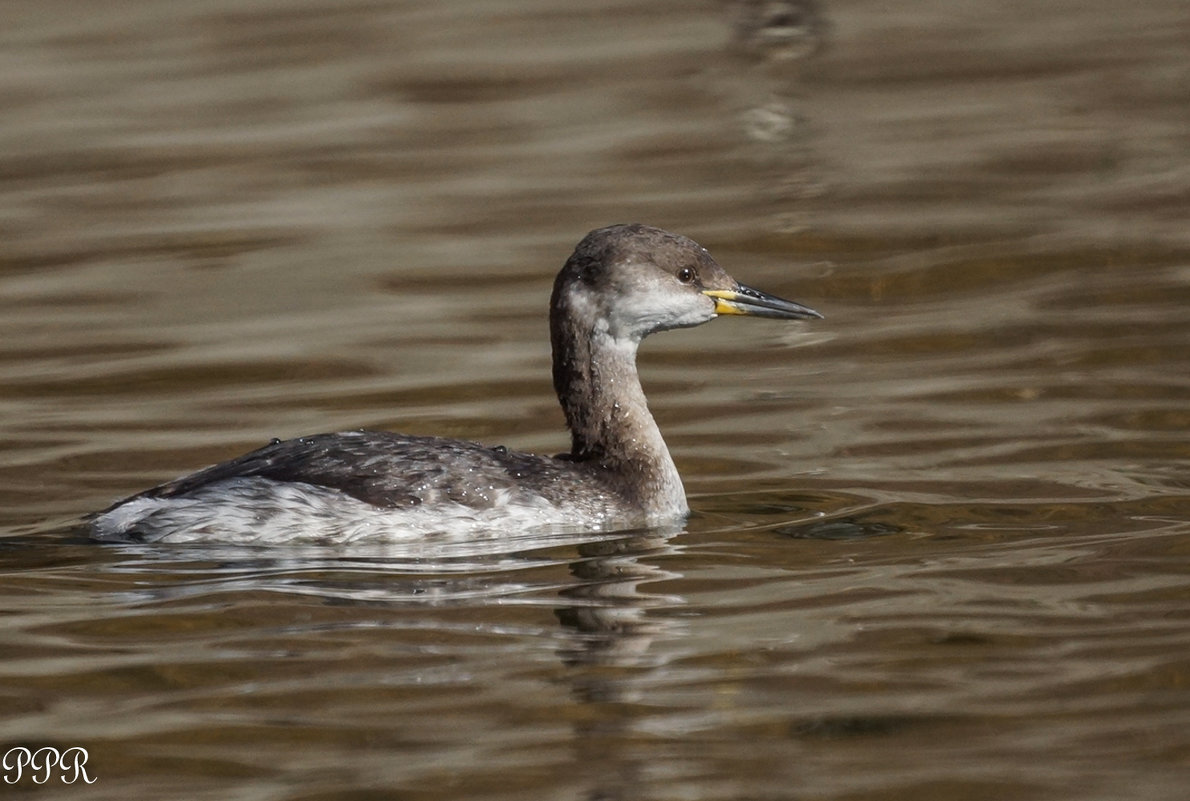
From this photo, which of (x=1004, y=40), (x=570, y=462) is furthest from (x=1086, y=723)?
(x=1004, y=40)

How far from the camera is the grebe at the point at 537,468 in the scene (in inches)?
310

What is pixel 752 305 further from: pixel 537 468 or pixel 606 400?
pixel 537 468

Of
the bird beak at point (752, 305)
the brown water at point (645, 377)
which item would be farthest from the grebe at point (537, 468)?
the brown water at point (645, 377)

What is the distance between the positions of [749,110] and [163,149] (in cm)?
416

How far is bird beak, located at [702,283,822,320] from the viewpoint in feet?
28.1

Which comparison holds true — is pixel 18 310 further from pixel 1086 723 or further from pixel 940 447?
pixel 1086 723

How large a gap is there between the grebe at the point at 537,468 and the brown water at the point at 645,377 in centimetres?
16

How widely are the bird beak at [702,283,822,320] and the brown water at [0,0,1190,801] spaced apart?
680 millimetres

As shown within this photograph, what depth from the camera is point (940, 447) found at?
920cm

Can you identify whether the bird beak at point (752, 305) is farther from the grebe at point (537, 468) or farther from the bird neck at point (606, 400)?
the bird neck at point (606, 400)

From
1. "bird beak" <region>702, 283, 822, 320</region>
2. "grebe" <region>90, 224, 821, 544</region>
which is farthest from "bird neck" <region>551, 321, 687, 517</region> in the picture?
"bird beak" <region>702, 283, 822, 320</region>

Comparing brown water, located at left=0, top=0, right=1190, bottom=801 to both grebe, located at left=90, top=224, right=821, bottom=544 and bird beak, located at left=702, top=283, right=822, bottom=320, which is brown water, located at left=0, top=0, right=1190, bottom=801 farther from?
bird beak, located at left=702, top=283, right=822, bottom=320

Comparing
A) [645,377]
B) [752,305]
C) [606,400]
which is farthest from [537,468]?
[645,377]

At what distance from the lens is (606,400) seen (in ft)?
28.0
